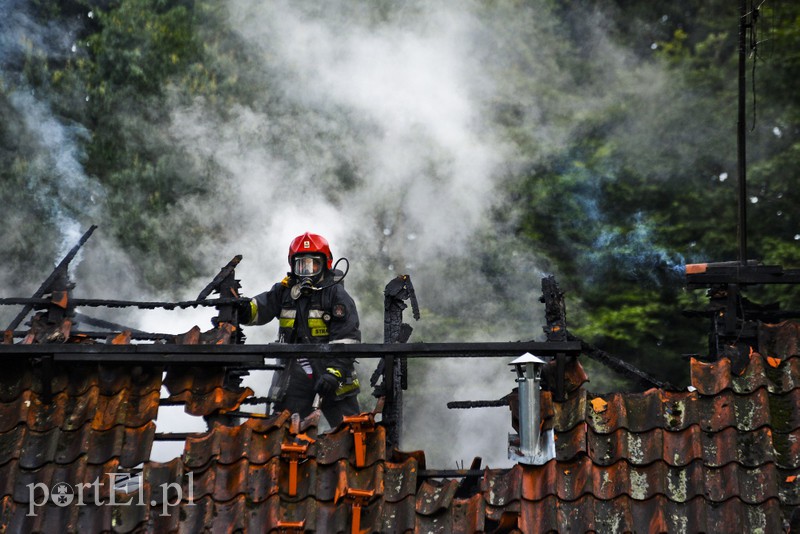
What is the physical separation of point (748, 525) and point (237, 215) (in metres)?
12.7

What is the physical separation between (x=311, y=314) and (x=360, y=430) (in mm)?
2742

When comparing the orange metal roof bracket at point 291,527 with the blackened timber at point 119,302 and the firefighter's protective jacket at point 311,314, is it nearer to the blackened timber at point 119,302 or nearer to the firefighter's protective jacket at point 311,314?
the blackened timber at point 119,302

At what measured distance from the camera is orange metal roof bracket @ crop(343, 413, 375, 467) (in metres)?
6.57

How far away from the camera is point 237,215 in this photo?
693 inches

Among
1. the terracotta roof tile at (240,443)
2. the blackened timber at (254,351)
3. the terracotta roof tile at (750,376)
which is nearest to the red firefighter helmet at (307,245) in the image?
the blackened timber at (254,351)

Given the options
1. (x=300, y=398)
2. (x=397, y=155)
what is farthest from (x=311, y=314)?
(x=397, y=155)

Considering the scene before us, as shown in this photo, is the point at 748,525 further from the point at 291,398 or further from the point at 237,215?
the point at 237,215

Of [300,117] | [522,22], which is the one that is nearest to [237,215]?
[300,117]

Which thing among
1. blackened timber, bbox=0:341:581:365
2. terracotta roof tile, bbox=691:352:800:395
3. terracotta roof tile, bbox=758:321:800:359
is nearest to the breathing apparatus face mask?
blackened timber, bbox=0:341:581:365

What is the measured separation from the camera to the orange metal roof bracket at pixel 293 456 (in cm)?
639

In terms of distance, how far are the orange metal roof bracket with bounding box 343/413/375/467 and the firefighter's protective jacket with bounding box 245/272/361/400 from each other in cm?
238

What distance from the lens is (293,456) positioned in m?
6.47

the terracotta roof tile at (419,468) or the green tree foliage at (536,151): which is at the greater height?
the green tree foliage at (536,151)

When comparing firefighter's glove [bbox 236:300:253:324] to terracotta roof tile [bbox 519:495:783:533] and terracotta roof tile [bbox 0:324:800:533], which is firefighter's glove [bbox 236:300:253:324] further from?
terracotta roof tile [bbox 519:495:783:533]
